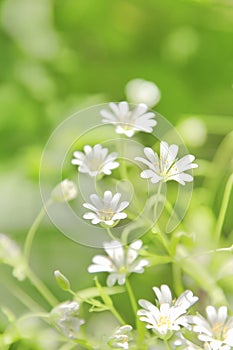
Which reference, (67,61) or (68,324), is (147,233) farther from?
(67,61)

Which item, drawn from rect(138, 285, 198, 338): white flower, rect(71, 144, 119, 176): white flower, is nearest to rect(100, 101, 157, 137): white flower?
rect(71, 144, 119, 176): white flower

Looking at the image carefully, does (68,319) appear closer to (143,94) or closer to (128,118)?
(128,118)

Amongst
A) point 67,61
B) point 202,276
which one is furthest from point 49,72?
point 202,276

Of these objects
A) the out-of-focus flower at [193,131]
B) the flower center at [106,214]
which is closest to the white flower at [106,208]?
the flower center at [106,214]

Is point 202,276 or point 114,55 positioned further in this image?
point 114,55

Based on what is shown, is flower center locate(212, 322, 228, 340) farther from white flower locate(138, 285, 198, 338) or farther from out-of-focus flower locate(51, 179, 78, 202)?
out-of-focus flower locate(51, 179, 78, 202)

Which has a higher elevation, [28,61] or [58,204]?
[28,61]

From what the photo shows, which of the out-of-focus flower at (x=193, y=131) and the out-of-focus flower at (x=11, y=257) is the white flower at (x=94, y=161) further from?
Result: the out-of-focus flower at (x=193, y=131)
